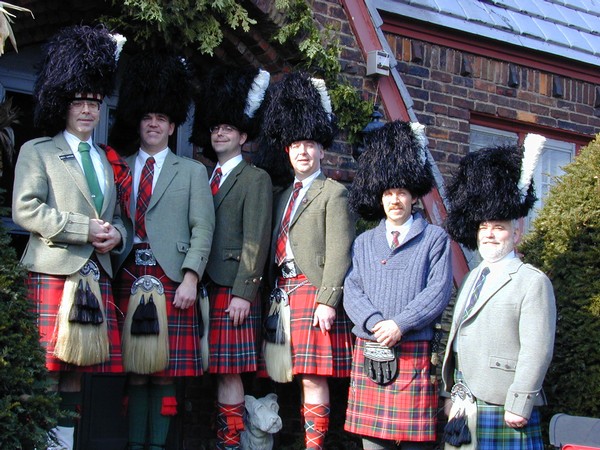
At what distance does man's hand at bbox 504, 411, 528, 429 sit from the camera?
16.9ft

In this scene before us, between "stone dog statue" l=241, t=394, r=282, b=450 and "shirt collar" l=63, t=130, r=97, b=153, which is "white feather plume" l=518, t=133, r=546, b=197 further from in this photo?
"shirt collar" l=63, t=130, r=97, b=153

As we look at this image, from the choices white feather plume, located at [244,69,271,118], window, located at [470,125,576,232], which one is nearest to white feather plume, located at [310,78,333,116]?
white feather plume, located at [244,69,271,118]

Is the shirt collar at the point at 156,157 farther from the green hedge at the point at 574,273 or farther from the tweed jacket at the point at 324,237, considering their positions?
the green hedge at the point at 574,273

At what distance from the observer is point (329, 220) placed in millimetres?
6012

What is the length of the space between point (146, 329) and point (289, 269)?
3.14ft

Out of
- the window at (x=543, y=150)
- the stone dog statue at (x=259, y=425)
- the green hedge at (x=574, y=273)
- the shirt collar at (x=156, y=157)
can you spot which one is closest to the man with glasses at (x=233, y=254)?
the stone dog statue at (x=259, y=425)

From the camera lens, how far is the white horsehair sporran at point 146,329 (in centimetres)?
555

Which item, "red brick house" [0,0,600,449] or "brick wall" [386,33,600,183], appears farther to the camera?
"brick wall" [386,33,600,183]

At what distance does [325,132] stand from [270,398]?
1643 millimetres

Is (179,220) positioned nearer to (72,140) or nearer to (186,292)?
(186,292)

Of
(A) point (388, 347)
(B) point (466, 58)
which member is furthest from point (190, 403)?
(B) point (466, 58)

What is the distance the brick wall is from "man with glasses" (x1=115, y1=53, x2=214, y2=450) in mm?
3000

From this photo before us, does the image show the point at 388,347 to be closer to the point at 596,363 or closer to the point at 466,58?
the point at 596,363

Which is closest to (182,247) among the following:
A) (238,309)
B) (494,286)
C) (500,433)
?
(238,309)
